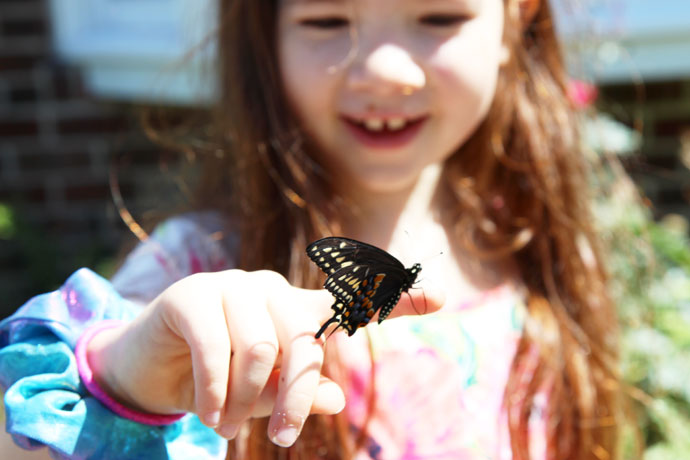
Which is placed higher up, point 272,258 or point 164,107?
point 272,258

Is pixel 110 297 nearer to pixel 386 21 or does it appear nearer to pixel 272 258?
pixel 272 258

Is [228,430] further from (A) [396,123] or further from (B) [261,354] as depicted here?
(A) [396,123]

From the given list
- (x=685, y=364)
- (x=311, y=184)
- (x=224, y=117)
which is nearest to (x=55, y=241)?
(x=224, y=117)

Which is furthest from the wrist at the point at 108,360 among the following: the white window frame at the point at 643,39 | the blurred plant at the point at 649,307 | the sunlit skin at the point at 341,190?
the white window frame at the point at 643,39

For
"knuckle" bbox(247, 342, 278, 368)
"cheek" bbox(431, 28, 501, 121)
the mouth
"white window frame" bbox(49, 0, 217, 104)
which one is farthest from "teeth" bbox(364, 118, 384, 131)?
"white window frame" bbox(49, 0, 217, 104)

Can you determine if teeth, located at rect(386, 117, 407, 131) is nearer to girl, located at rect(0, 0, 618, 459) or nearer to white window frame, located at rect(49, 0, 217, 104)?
girl, located at rect(0, 0, 618, 459)

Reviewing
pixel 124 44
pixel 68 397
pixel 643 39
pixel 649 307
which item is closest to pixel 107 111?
pixel 124 44
